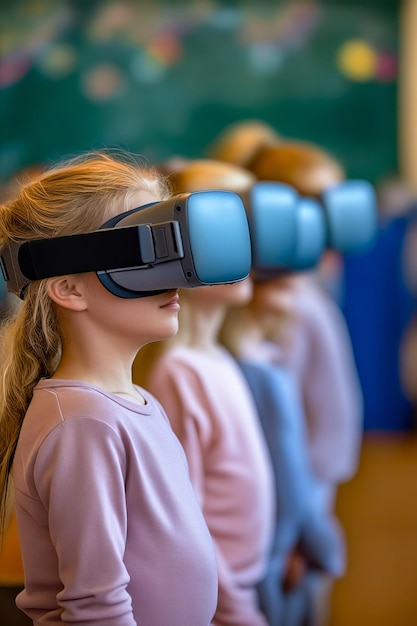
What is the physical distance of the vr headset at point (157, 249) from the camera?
869 millimetres

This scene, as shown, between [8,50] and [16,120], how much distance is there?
30 cm

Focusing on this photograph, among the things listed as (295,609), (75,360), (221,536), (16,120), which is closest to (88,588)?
(75,360)

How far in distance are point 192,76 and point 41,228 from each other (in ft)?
11.1

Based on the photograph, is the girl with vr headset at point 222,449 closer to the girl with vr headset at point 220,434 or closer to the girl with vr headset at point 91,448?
the girl with vr headset at point 220,434

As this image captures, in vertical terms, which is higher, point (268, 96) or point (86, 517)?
point (268, 96)

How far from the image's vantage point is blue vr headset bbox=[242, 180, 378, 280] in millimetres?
1353

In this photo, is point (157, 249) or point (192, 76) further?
point (192, 76)

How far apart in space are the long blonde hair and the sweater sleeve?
105 mm

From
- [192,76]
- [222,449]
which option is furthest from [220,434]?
[192,76]

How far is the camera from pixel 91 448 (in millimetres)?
858

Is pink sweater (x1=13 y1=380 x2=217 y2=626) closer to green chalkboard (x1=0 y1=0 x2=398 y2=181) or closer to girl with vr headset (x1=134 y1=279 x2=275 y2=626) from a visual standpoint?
girl with vr headset (x1=134 y1=279 x2=275 y2=626)

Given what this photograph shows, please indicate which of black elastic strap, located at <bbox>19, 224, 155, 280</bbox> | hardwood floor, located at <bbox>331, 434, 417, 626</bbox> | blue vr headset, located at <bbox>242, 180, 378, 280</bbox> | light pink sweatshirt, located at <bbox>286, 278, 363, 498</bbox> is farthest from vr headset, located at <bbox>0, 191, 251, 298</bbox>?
hardwood floor, located at <bbox>331, 434, 417, 626</bbox>

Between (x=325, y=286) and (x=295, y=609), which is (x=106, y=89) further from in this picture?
(x=295, y=609)

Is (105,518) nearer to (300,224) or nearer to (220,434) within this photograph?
(220,434)
